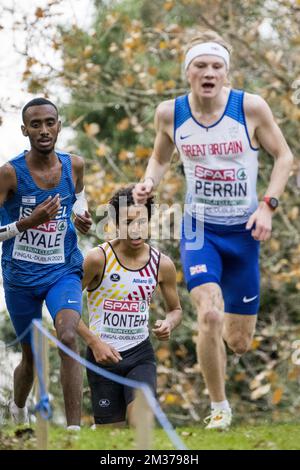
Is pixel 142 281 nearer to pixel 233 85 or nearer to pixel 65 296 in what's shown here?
pixel 65 296

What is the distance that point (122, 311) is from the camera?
8.41m

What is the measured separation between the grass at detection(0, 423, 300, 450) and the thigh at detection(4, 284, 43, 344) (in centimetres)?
76

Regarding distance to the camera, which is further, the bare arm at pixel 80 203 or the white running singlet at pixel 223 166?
the white running singlet at pixel 223 166

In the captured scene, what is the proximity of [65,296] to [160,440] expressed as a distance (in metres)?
1.21

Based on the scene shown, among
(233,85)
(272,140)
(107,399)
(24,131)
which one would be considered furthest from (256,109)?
(233,85)

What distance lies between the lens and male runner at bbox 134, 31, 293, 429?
820 centimetres

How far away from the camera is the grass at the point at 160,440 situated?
21.6 ft

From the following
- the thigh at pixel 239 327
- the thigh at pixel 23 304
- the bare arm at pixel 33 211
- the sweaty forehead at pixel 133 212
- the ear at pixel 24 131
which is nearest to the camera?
the bare arm at pixel 33 211

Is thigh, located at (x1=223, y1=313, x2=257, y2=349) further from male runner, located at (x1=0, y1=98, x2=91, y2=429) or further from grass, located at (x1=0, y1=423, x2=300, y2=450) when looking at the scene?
male runner, located at (x1=0, y1=98, x2=91, y2=429)

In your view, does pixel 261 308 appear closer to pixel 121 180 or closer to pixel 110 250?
pixel 121 180

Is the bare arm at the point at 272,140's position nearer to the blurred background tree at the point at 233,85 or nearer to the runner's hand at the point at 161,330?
the runner's hand at the point at 161,330

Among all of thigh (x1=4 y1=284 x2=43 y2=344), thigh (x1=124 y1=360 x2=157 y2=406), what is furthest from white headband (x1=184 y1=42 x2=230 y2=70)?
thigh (x1=124 y1=360 x2=157 y2=406)

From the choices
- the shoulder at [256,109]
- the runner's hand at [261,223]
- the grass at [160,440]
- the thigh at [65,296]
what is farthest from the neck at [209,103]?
the grass at [160,440]
